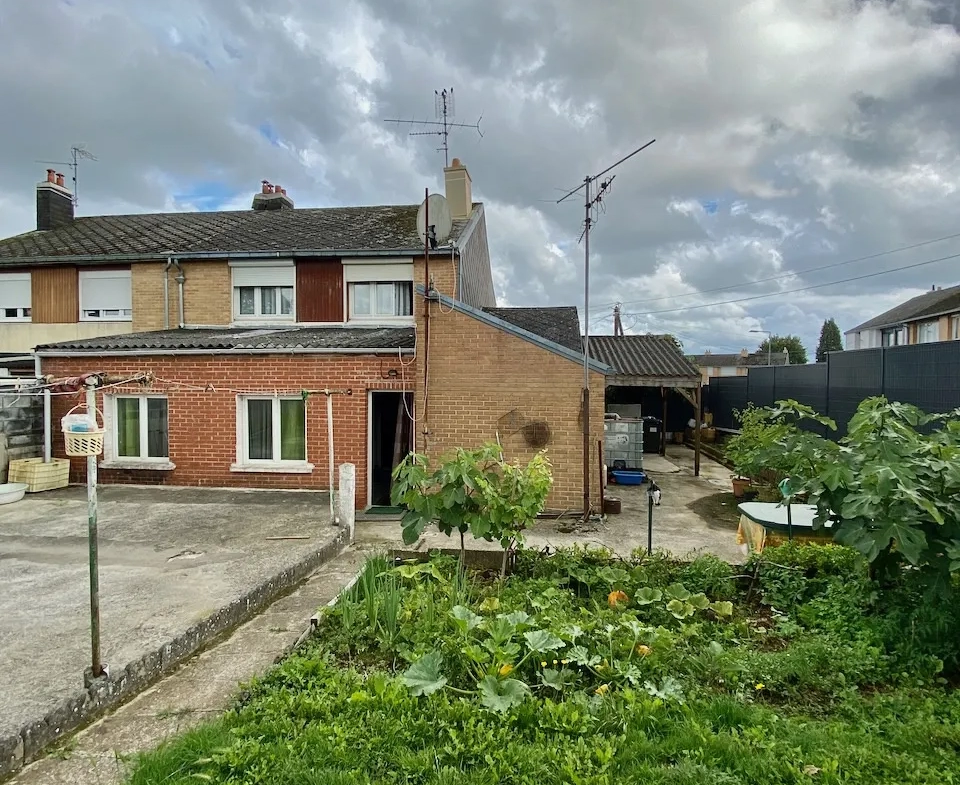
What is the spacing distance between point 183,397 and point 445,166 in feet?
27.5

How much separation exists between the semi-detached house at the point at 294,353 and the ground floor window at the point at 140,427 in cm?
3

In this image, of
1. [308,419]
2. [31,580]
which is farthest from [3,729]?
[308,419]

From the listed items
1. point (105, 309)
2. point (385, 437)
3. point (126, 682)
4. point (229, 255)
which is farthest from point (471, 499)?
point (105, 309)

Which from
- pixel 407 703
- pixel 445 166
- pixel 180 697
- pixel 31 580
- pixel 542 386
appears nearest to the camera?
pixel 407 703

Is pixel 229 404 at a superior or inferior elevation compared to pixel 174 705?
superior

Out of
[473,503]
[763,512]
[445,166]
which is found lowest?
[763,512]

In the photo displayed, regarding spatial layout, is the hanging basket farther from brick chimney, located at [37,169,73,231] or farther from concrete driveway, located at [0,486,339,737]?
brick chimney, located at [37,169,73,231]

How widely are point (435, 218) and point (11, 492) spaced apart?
8597 millimetres

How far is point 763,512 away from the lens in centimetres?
680

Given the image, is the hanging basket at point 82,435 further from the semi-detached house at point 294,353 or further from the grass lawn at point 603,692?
the semi-detached house at point 294,353

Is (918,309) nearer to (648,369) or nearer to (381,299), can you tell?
(648,369)

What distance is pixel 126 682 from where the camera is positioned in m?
3.71

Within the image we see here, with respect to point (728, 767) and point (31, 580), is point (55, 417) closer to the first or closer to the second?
point (31, 580)

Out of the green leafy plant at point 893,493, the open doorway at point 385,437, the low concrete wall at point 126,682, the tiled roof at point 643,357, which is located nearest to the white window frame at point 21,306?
the open doorway at point 385,437
